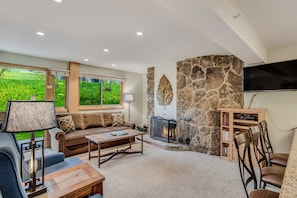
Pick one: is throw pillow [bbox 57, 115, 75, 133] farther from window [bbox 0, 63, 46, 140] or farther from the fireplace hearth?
the fireplace hearth

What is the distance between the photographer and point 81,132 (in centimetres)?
404

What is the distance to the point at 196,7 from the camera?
1.34 metres

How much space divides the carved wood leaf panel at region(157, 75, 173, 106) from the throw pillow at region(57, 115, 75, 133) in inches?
106

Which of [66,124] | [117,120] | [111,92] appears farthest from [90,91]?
[66,124]

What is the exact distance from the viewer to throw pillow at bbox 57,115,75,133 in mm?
3928

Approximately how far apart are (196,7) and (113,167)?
2.91 m

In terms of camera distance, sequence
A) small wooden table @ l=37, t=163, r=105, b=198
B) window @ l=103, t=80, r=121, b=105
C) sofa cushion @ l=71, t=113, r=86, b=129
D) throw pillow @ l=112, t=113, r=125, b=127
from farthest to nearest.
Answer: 1. window @ l=103, t=80, r=121, b=105
2. throw pillow @ l=112, t=113, r=125, b=127
3. sofa cushion @ l=71, t=113, r=86, b=129
4. small wooden table @ l=37, t=163, r=105, b=198

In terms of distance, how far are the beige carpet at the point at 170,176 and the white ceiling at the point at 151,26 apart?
2.10 metres

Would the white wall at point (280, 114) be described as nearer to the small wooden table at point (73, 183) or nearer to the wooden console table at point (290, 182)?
the wooden console table at point (290, 182)

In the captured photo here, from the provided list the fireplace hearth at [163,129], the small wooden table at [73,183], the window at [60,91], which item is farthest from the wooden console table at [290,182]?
the window at [60,91]

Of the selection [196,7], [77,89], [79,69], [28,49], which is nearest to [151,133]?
[77,89]

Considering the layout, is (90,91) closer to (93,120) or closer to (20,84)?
(93,120)

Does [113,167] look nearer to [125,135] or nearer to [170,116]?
[125,135]

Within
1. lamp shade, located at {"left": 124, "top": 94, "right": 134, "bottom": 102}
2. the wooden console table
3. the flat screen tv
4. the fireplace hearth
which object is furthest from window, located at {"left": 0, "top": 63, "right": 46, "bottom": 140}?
the flat screen tv
